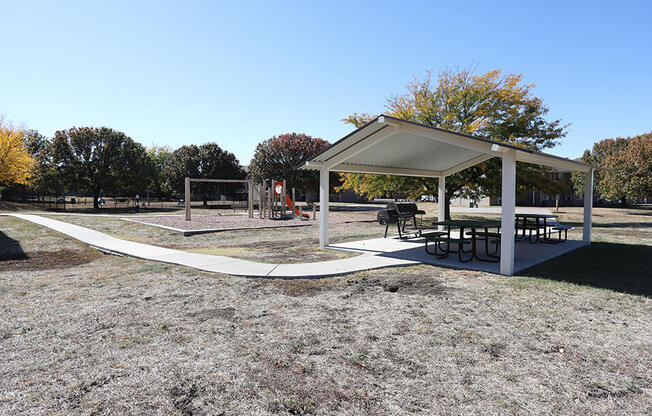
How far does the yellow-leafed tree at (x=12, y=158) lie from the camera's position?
1247 inches

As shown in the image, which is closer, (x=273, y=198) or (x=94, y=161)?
(x=273, y=198)

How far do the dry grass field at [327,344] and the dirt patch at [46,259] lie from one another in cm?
116

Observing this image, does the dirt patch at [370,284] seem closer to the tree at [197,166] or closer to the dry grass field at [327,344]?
the dry grass field at [327,344]

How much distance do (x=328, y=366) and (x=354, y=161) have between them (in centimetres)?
785

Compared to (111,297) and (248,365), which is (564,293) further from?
(111,297)

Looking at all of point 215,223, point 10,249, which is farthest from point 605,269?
point 10,249

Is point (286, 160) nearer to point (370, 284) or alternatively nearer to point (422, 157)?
point (422, 157)

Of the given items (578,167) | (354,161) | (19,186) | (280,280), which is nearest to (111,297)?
(280,280)

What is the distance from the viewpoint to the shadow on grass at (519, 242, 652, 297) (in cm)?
664

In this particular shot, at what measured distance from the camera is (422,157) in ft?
36.3

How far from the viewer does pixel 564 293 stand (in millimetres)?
6000

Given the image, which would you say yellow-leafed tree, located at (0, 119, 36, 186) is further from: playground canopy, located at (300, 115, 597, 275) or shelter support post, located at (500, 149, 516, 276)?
shelter support post, located at (500, 149, 516, 276)

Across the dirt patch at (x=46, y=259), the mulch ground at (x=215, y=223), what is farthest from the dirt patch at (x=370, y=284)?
the mulch ground at (x=215, y=223)

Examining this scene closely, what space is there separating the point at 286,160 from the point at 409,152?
3204cm
